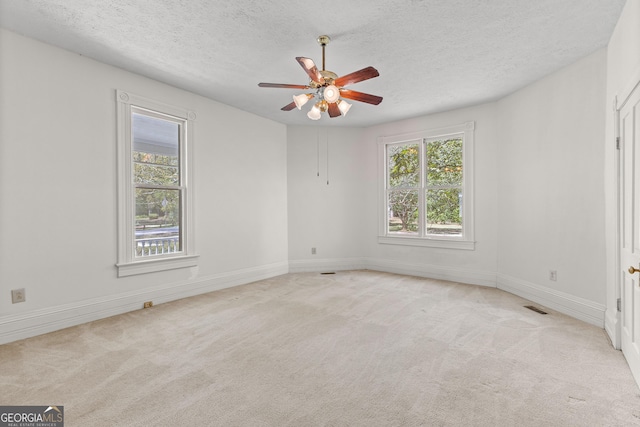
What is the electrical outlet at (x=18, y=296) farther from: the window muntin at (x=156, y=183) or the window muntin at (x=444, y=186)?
the window muntin at (x=444, y=186)

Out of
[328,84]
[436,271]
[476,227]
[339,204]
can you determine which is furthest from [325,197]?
[328,84]

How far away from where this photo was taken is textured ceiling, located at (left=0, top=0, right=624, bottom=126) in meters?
2.52

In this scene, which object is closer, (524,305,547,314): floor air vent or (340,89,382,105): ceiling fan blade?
(340,89,382,105): ceiling fan blade

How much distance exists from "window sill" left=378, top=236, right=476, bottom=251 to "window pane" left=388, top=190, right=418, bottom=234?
0.55 feet

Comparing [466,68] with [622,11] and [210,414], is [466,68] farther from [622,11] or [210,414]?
[210,414]

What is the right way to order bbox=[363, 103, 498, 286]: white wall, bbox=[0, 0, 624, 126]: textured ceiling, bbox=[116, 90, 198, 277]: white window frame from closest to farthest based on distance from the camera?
bbox=[0, 0, 624, 126]: textured ceiling
bbox=[116, 90, 198, 277]: white window frame
bbox=[363, 103, 498, 286]: white wall

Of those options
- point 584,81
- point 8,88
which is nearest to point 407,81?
point 584,81

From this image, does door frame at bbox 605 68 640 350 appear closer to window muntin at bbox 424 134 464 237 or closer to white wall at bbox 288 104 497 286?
window muntin at bbox 424 134 464 237

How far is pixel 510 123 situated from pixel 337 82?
302 cm

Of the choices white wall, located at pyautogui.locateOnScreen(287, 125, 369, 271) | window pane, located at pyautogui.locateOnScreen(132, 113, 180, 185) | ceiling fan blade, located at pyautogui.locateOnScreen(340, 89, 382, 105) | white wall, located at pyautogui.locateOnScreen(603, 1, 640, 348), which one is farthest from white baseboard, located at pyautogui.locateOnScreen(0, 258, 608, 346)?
ceiling fan blade, located at pyautogui.locateOnScreen(340, 89, 382, 105)

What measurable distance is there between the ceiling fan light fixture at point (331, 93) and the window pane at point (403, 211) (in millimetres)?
3332

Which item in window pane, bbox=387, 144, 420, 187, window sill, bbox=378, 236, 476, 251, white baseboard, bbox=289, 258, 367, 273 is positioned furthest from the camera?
white baseboard, bbox=289, 258, 367, 273

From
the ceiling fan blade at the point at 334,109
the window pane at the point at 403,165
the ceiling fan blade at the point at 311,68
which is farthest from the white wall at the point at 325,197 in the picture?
the ceiling fan blade at the point at 311,68

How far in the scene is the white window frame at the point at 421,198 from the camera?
5.02 meters
